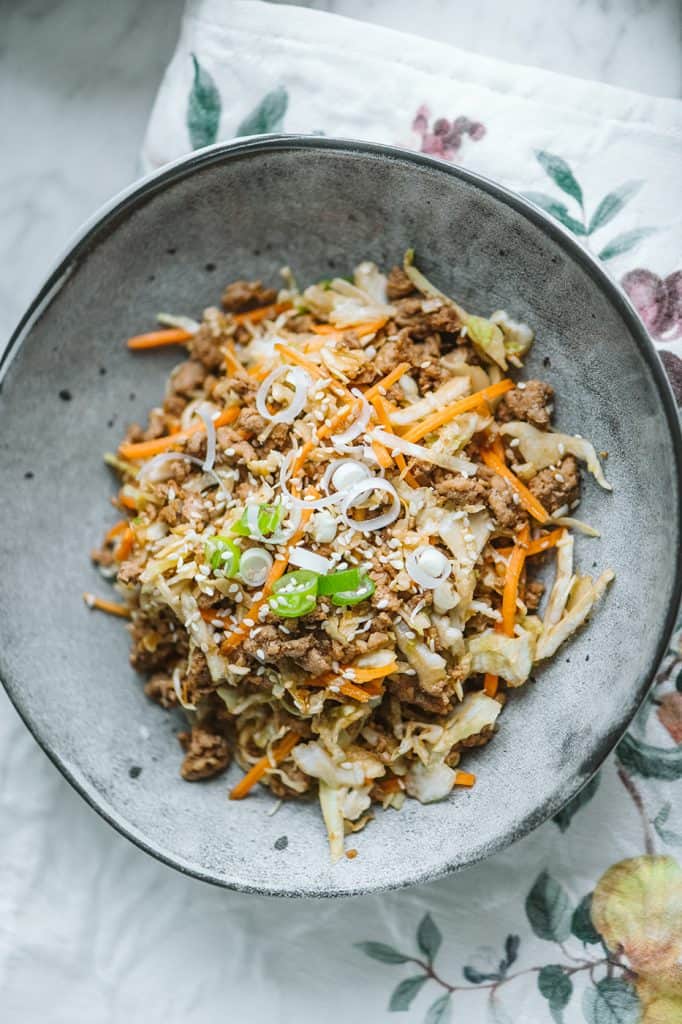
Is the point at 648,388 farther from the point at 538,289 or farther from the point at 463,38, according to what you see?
the point at 463,38

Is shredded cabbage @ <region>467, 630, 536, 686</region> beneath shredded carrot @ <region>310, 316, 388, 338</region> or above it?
beneath

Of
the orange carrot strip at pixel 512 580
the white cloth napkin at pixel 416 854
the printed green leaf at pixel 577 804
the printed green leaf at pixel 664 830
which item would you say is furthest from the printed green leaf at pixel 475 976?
the orange carrot strip at pixel 512 580

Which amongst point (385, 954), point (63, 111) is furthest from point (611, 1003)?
point (63, 111)

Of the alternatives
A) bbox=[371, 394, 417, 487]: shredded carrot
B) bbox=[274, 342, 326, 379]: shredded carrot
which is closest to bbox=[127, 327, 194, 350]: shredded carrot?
bbox=[274, 342, 326, 379]: shredded carrot

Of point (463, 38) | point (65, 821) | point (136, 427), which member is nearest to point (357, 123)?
point (463, 38)

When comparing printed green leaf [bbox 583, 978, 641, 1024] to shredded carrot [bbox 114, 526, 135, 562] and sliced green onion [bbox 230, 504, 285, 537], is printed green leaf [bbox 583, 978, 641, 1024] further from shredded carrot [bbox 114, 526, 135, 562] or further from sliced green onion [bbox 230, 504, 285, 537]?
shredded carrot [bbox 114, 526, 135, 562]
